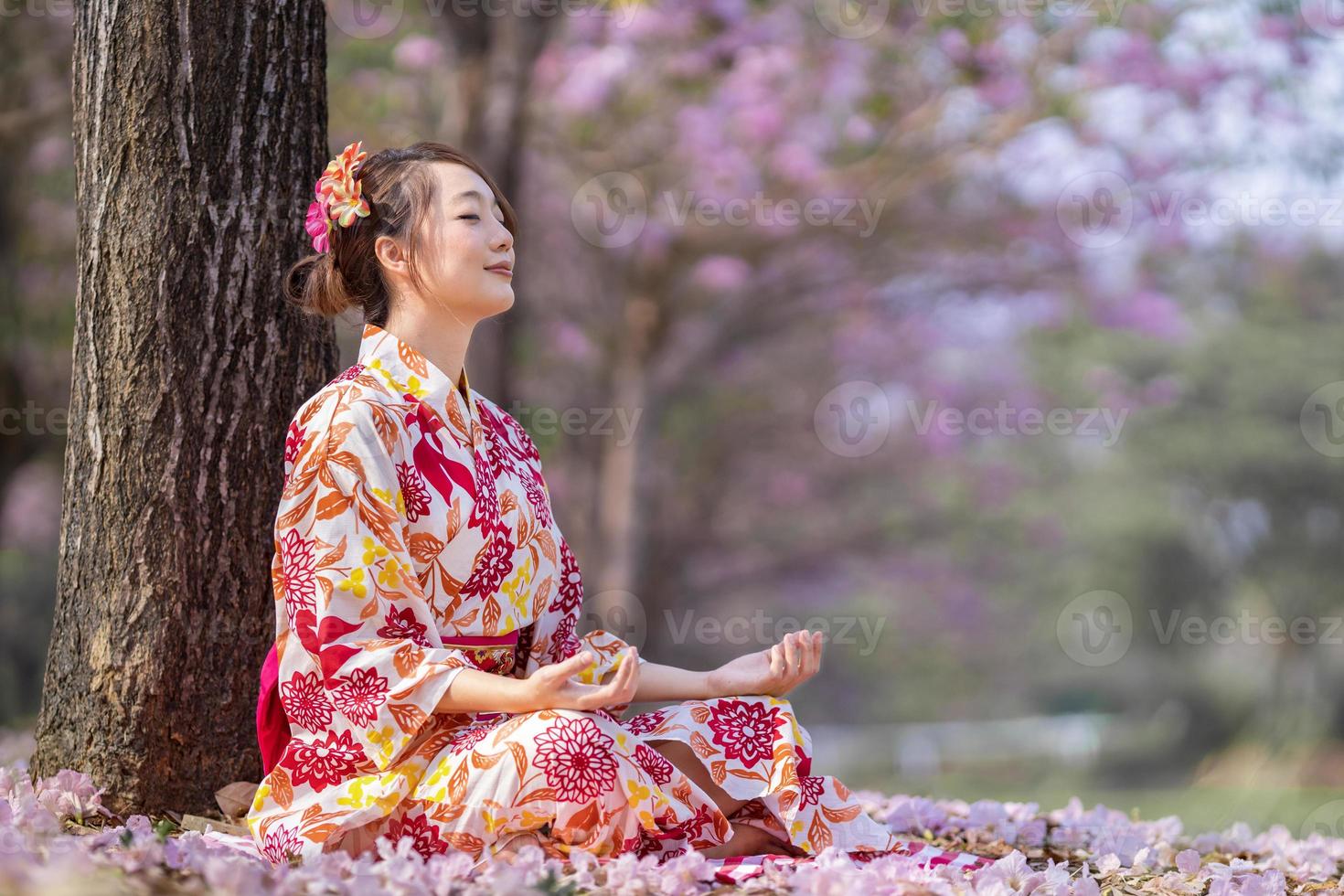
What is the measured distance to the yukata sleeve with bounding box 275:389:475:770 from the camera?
197 centimetres

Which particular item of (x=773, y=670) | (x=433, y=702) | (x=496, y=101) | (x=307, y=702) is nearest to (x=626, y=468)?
(x=496, y=101)

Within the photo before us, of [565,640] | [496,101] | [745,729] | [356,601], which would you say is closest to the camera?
[356,601]

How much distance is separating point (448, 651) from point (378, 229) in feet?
2.49

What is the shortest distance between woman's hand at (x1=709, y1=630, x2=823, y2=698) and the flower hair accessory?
3.22 ft

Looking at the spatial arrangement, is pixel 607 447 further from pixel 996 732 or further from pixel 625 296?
pixel 996 732

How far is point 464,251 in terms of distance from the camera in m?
2.21

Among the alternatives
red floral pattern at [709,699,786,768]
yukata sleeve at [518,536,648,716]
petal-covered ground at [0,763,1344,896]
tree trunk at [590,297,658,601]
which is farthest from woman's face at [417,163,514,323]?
tree trunk at [590,297,658,601]

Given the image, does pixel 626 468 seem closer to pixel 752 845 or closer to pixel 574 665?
pixel 752 845

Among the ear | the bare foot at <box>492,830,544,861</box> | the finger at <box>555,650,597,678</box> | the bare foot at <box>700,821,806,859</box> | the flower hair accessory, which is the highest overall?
the flower hair accessory

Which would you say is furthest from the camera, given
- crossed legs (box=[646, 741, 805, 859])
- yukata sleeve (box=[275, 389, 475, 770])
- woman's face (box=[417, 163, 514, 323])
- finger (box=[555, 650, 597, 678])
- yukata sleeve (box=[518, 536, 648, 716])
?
yukata sleeve (box=[518, 536, 648, 716])

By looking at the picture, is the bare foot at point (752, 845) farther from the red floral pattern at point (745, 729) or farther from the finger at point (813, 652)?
the finger at point (813, 652)

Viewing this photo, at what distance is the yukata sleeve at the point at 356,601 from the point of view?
197cm

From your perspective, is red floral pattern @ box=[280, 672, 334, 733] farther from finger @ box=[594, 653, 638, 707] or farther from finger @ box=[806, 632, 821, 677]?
finger @ box=[806, 632, 821, 677]

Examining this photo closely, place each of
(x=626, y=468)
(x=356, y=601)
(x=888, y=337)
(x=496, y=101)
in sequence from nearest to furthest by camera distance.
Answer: (x=356, y=601) < (x=496, y=101) < (x=626, y=468) < (x=888, y=337)
